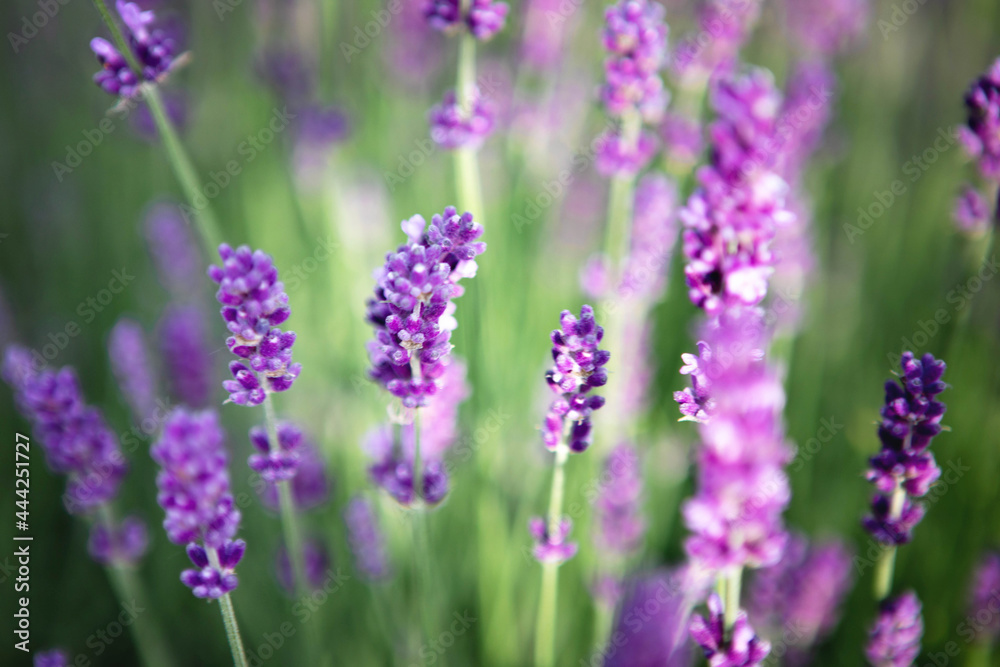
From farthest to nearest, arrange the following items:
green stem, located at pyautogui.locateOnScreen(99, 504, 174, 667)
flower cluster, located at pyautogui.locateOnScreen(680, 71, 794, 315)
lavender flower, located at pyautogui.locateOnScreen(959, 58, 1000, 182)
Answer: green stem, located at pyautogui.locateOnScreen(99, 504, 174, 667)
lavender flower, located at pyautogui.locateOnScreen(959, 58, 1000, 182)
flower cluster, located at pyautogui.locateOnScreen(680, 71, 794, 315)

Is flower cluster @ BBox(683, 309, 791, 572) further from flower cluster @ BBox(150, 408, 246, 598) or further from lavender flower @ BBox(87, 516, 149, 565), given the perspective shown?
lavender flower @ BBox(87, 516, 149, 565)

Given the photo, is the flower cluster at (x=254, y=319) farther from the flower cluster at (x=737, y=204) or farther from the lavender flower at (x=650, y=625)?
the lavender flower at (x=650, y=625)

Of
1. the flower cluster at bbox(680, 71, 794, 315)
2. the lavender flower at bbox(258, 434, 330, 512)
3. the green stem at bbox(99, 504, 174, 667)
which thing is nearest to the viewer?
the flower cluster at bbox(680, 71, 794, 315)

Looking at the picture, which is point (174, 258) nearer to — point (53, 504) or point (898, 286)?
point (53, 504)

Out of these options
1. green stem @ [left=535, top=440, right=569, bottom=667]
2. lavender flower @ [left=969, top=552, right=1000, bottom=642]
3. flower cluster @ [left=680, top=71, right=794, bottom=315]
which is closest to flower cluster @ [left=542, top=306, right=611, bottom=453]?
green stem @ [left=535, top=440, right=569, bottom=667]

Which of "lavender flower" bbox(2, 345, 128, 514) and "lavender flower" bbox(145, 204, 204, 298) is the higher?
"lavender flower" bbox(145, 204, 204, 298)

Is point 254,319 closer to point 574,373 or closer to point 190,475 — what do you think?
point 190,475
